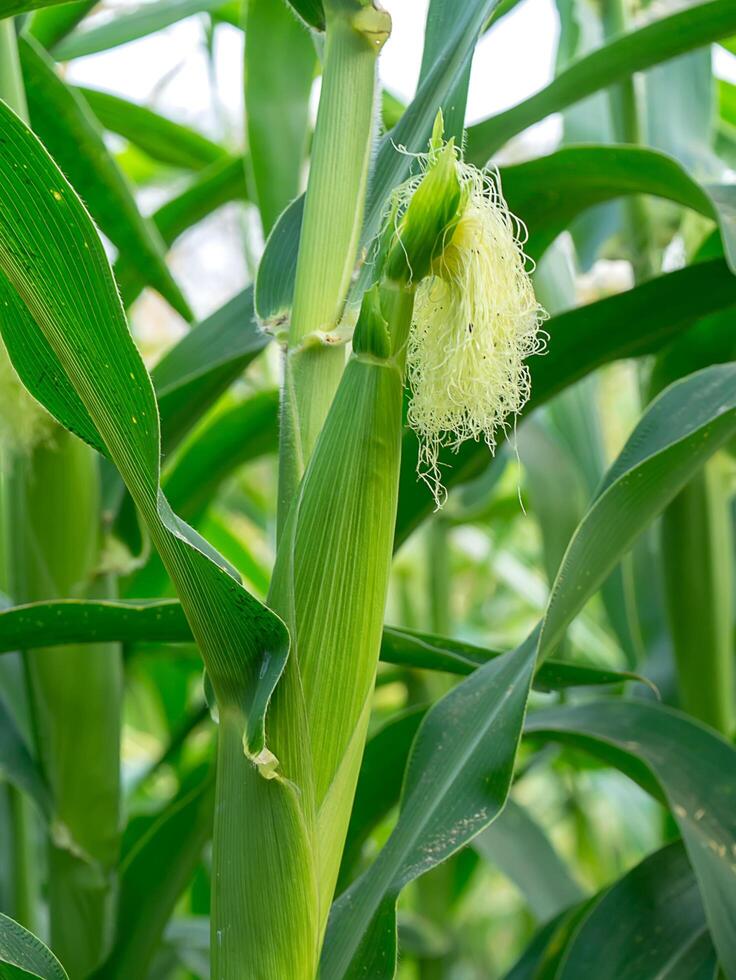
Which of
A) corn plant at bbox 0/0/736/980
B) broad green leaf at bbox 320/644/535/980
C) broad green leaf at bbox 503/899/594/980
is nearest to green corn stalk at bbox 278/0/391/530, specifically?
corn plant at bbox 0/0/736/980

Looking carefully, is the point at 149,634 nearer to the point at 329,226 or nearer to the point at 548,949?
the point at 329,226

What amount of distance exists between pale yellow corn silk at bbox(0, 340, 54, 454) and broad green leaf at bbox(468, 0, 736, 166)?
231mm

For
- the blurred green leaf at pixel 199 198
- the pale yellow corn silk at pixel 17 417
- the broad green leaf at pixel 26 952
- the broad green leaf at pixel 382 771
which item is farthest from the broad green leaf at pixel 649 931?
the blurred green leaf at pixel 199 198

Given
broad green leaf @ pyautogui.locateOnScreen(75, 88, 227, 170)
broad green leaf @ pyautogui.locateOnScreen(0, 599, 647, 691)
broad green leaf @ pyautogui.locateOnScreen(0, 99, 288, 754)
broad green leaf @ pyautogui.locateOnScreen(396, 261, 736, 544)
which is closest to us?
broad green leaf @ pyautogui.locateOnScreen(0, 99, 288, 754)

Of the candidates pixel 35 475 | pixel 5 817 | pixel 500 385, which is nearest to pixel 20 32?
pixel 35 475

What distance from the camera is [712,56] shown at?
28.4 inches

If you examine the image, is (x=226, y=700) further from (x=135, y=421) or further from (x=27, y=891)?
(x=27, y=891)

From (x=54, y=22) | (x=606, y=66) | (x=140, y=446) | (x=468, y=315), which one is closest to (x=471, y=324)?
(x=468, y=315)

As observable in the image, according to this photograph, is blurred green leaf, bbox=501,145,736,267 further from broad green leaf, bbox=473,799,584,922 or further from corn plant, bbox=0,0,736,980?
broad green leaf, bbox=473,799,584,922

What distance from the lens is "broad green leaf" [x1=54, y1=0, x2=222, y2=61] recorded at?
0.67 m

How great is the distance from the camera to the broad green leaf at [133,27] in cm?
67

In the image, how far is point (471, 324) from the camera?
329 millimetres

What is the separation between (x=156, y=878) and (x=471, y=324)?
36 cm

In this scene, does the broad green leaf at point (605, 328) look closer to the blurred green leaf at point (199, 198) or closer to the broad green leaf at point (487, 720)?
the broad green leaf at point (487, 720)
